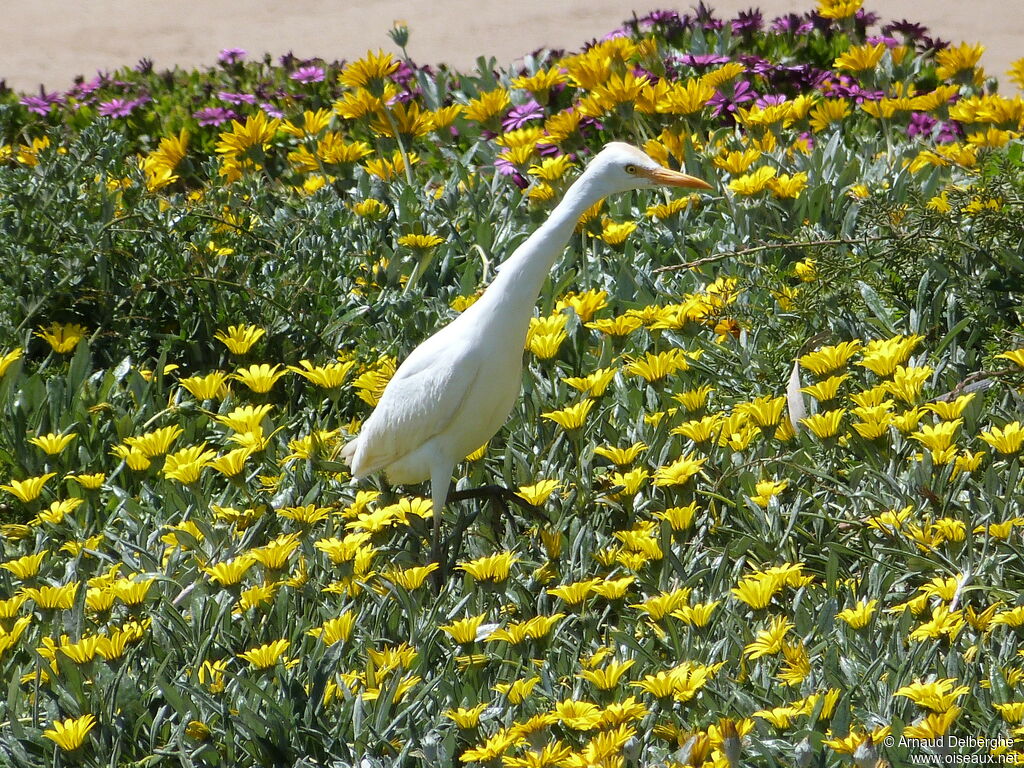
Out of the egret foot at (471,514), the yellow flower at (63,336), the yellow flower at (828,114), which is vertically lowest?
the egret foot at (471,514)

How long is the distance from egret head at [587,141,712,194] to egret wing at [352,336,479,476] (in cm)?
50

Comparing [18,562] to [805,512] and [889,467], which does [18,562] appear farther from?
[889,467]

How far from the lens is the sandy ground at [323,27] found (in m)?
8.14

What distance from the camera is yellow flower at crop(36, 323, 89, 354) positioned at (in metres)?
3.88

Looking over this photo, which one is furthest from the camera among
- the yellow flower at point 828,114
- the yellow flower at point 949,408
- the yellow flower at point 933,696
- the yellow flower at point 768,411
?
the yellow flower at point 828,114

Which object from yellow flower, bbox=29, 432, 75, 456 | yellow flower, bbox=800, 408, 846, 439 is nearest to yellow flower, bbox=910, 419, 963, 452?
yellow flower, bbox=800, 408, 846, 439

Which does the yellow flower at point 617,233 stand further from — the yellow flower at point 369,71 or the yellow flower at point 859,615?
the yellow flower at point 859,615

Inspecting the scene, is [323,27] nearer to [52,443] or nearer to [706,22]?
[706,22]

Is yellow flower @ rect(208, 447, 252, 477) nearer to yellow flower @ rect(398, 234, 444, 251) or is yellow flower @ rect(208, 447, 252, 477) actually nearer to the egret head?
the egret head

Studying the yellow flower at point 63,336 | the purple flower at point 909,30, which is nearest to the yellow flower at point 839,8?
the purple flower at point 909,30

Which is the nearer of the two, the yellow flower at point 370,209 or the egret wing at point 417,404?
the egret wing at point 417,404

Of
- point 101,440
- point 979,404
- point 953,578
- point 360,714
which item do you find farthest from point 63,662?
point 979,404

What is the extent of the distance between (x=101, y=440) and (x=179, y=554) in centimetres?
82

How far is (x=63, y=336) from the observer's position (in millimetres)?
3938
